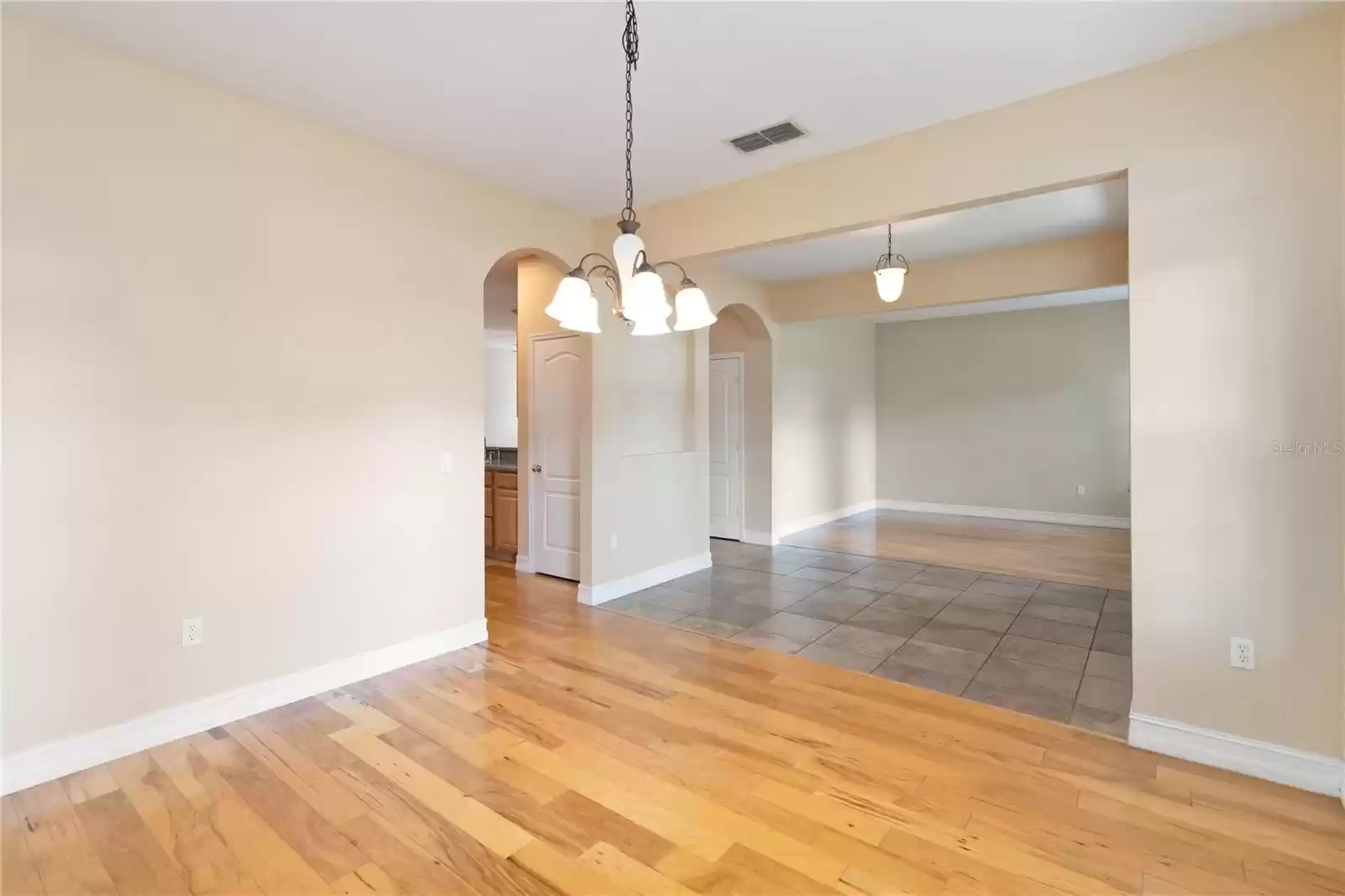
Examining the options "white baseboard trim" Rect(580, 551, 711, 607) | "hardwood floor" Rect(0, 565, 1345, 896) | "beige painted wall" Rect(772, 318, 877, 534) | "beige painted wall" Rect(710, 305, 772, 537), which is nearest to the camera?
"hardwood floor" Rect(0, 565, 1345, 896)

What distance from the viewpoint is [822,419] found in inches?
332

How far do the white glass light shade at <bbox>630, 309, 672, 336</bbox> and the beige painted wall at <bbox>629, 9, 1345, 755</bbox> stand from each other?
1.96 meters

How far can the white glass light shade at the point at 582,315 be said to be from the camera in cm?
211

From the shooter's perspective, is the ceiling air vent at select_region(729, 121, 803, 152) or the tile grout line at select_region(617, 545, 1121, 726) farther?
the tile grout line at select_region(617, 545, 1121, 726)

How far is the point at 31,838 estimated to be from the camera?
204 cm

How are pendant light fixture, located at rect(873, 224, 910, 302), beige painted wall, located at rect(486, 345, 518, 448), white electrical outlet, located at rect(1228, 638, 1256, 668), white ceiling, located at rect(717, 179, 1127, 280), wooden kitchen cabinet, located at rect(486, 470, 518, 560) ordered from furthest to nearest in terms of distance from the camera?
beige painted wall, located at rect(486, 345, 518, 448) → wooden kitchen cabinet, located at rect(486, 470, 518, 560) → pendant light fixture, located at rect(873, 224, 910, 302) → white ceiling, located at rect(717, 179, 1127, 280) → white electrical outlet, located at rect(1228, 638, 1256, 668)

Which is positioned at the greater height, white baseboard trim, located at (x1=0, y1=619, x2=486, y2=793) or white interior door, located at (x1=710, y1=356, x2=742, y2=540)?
white interior door, located at (x1=710, y1=356, x2=742, y2=540)

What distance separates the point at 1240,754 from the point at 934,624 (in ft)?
6.12

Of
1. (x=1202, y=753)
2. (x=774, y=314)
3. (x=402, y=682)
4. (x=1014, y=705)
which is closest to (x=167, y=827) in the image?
(x=402, y=682)

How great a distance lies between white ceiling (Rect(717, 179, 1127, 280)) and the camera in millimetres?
4309

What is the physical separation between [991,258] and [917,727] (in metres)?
4.31

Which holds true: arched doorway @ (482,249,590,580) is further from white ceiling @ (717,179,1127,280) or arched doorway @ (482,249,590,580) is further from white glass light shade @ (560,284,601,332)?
white glass light shade @ (560,284,601,332)

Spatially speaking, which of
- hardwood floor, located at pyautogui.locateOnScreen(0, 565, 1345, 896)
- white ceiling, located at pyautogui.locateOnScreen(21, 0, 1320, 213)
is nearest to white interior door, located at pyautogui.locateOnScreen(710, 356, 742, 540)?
white ceiling, located at pyautogui.locateOnScreen(21, 0, 1320, 213)

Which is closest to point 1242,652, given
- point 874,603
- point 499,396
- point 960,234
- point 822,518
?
point 874,603
